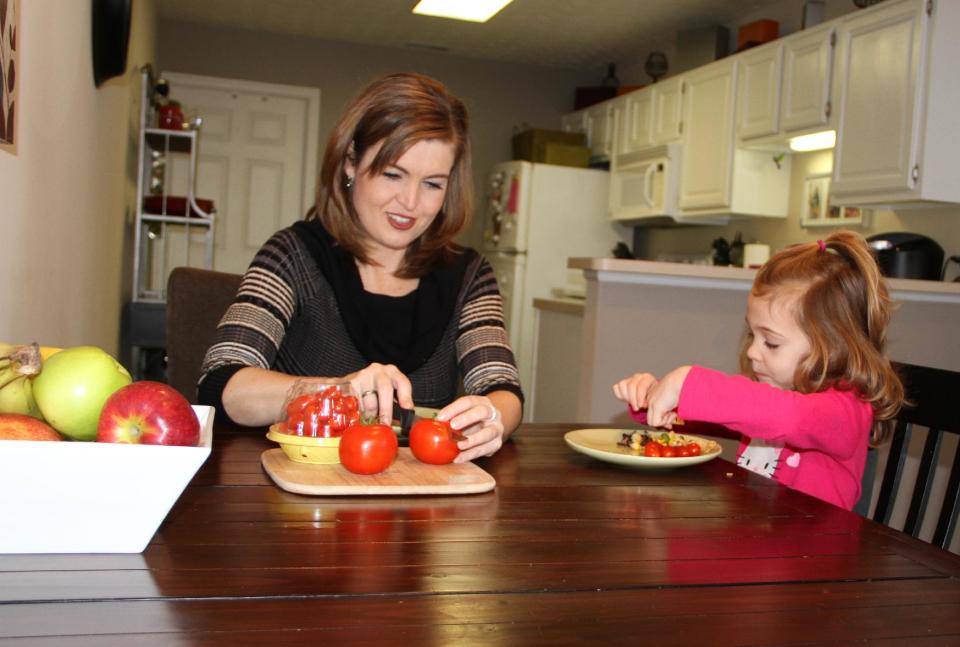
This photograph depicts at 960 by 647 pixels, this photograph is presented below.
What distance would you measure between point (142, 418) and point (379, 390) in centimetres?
47

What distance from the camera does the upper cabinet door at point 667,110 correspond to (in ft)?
16.8

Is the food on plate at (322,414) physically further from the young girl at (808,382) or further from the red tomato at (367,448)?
the young girl at (808,382)

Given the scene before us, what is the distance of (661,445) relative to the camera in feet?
4.22

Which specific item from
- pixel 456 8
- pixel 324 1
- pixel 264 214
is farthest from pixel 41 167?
pixel 264 214

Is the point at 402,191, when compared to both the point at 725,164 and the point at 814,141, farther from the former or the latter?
the point at 725,164

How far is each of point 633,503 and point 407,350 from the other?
78 cm

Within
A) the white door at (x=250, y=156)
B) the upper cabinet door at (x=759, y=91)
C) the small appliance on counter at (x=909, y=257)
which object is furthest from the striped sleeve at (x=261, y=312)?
the white door at (x=250, y=156)

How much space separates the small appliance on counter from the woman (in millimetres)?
2165

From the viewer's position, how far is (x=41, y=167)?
72.8 inches

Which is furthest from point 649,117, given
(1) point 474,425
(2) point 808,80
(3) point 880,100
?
(1) point 474,425

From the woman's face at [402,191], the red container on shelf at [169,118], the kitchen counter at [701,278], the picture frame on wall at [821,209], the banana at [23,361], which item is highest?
the red container on shelf at [169,118]

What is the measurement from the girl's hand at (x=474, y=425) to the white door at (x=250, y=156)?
16.9ft

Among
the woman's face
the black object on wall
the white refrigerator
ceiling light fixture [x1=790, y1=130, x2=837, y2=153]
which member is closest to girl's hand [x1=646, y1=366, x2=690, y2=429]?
the woman's face

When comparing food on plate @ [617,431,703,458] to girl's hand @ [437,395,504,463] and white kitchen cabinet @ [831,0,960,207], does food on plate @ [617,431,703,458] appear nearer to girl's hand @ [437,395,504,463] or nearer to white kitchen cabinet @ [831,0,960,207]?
girl's hand @ [437,395,504,463]
